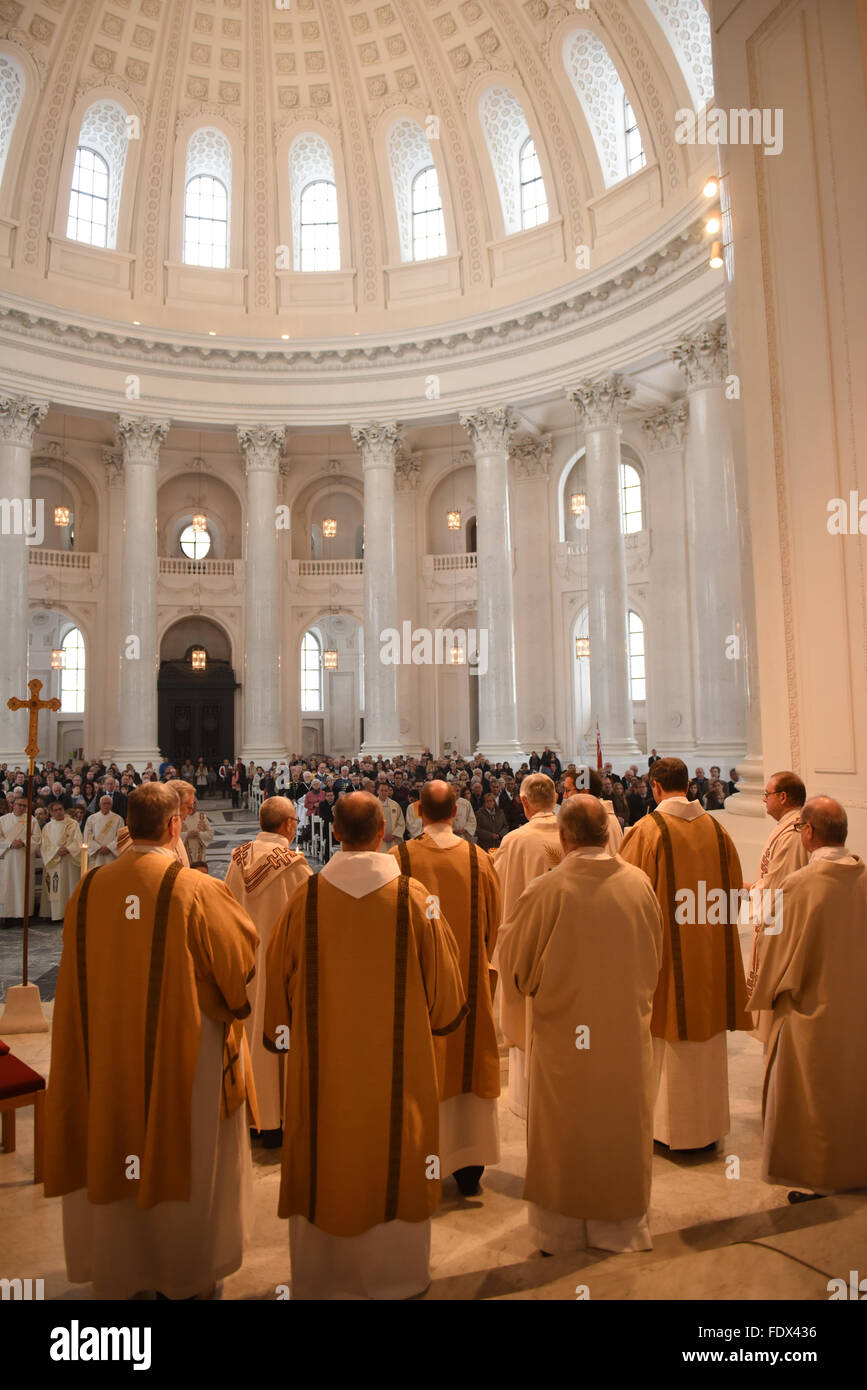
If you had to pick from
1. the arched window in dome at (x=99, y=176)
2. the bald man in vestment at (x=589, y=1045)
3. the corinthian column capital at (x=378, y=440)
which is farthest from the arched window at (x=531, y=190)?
the bald man in vestment at (x=589, y=1045)

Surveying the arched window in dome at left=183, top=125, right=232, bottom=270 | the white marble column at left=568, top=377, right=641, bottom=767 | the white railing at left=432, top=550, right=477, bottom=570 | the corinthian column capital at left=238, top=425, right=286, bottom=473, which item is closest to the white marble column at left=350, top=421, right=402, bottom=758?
the corinthian column capital at left=238, top=425, right=286, bottom=473

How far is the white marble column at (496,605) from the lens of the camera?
2177cm

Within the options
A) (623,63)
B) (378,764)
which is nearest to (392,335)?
(623,63)

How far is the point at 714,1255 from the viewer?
2898mm

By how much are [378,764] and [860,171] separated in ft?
50.0

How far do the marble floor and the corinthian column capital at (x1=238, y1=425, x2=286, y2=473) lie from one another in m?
20.3

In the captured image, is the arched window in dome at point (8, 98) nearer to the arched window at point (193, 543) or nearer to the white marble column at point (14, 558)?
the white marble column at point (14, 558)

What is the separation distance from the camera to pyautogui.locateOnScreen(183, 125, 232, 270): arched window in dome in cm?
2312

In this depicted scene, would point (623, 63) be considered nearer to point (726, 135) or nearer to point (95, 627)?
point (726, 135)

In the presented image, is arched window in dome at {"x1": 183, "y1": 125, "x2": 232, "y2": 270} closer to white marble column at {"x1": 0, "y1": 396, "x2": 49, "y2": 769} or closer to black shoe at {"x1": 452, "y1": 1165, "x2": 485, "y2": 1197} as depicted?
white marble column at {"x1": 0, "y1": 396, "x2": 49, "y2": 769}

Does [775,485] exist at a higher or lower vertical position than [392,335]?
lower

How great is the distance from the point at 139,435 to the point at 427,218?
9.38 metres

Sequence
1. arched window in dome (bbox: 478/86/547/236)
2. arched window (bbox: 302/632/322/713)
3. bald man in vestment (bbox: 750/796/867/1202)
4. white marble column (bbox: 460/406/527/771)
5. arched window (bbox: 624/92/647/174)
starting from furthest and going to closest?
arched window (bbox: 302/632/322/713)
arched window in dome (bbox: 478/86/547/236)
white marble column (bbox: 460/406/527/771)
arched window (bbox: 624/92/647/174)
bald man in vestment (bbox: 750/796/867/1202)

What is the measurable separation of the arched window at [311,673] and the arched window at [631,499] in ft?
34.5
